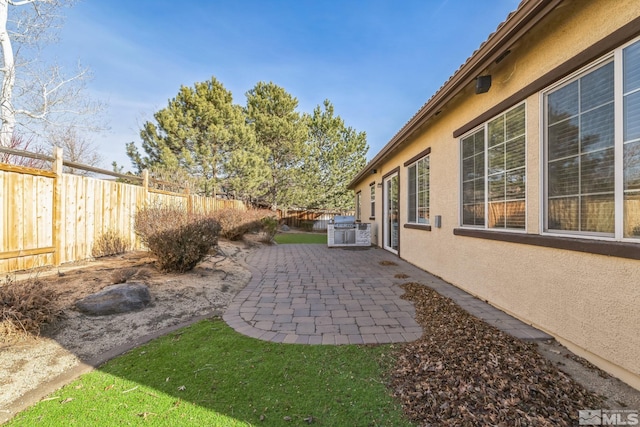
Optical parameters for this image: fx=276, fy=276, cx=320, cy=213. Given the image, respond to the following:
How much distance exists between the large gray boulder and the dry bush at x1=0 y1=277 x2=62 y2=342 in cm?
33

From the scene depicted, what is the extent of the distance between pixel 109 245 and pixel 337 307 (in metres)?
5.91

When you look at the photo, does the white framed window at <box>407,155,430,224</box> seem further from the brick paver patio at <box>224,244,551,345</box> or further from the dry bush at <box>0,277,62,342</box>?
the dry bush at <box>0,277,62,342</box>

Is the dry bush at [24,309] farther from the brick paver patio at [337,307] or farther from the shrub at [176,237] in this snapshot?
the shrub at [176,237]

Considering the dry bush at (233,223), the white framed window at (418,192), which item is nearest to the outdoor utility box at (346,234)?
the white framed window at (418,192)

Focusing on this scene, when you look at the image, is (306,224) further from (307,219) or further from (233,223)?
(233,223)

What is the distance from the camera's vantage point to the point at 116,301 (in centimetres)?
357

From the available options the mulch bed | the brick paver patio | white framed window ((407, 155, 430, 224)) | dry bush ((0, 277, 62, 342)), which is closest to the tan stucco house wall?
the brick paver patio

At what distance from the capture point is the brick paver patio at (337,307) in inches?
123

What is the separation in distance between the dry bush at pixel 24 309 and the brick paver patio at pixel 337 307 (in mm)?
1873

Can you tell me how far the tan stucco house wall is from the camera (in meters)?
2.28

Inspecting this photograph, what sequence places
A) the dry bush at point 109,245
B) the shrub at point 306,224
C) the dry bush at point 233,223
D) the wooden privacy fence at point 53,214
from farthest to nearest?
the shrub at point 306,224
the dry bush at point 233,223
the dry bush at point 109,245
the wooden privacy fence at point 53,214

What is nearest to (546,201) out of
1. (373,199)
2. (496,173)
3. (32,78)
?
(496,173)

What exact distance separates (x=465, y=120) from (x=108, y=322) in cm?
602

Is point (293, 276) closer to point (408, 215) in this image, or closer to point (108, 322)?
point (108, 322)
